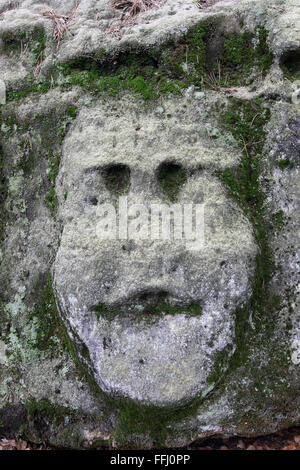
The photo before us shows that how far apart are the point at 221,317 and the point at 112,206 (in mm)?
1162

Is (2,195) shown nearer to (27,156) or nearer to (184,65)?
(27,156)

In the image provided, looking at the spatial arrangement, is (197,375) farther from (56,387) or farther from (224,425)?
(56,387)

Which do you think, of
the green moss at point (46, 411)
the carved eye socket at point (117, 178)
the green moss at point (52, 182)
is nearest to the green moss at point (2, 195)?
the green moss at point (52, 182)

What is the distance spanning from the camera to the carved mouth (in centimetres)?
281

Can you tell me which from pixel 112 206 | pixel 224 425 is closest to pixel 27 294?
pixel 112 206

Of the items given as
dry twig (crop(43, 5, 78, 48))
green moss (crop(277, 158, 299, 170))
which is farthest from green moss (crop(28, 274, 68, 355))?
dry twig (crop(43, 5, 78, 48))

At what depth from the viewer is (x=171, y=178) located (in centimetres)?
316

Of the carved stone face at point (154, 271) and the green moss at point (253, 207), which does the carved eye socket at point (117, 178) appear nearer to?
the carved stone face at point (154, 271)

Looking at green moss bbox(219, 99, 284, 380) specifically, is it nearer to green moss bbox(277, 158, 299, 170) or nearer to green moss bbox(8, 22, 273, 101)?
green moss bbox(277, 158, 299, 170)

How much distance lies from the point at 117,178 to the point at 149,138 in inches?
16.4

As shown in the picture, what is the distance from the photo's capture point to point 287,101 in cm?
324

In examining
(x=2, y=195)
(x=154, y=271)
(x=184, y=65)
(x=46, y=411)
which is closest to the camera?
(x=154, y=271)

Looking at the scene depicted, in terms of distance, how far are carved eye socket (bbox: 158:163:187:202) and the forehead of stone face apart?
2.1 inches

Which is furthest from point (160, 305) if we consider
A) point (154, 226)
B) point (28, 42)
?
point (28, 42)
